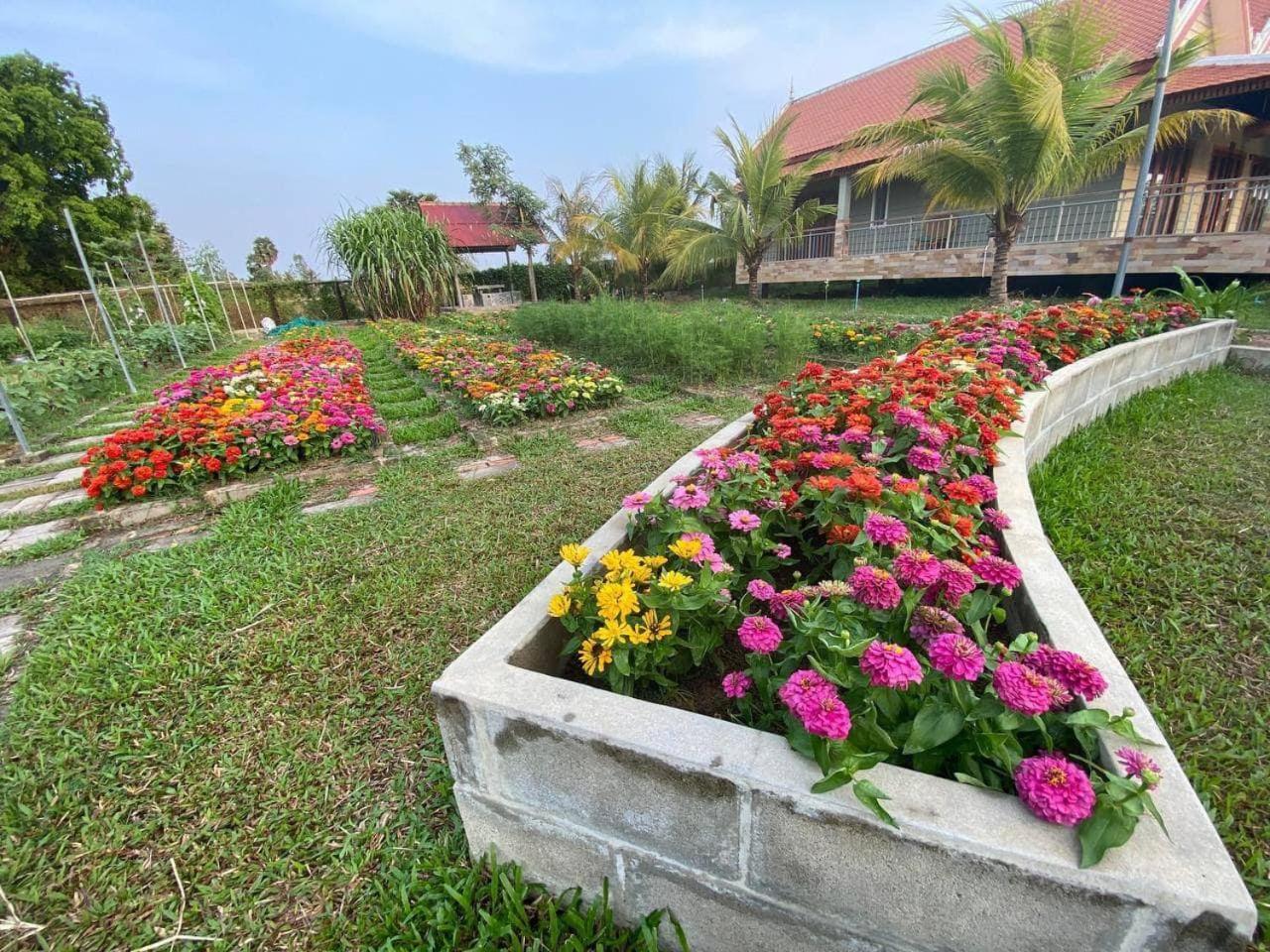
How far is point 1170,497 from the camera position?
8.66ft

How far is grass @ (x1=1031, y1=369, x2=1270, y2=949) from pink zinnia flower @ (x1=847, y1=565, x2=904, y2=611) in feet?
2.81

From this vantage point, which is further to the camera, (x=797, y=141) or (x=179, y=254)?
(x=797, y=141)

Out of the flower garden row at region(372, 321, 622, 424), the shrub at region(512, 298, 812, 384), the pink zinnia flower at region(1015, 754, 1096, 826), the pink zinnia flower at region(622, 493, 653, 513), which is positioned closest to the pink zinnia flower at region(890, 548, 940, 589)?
the pink zinnia flower at region(1015, 754, 1096, 826)

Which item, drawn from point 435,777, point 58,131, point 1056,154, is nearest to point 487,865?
point 435,777

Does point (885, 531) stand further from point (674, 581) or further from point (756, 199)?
point (756, 199)

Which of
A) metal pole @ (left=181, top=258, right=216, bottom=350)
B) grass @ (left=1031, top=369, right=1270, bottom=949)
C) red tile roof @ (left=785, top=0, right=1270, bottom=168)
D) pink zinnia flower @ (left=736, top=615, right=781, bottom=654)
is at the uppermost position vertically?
red tile roof @ (left=785, top=0, right=1270, bottom=168)

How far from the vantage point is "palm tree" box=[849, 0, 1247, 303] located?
688cm

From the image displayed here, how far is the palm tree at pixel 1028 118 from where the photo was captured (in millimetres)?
6883

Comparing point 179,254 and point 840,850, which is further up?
point 179,254

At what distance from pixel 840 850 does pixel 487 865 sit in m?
0.81

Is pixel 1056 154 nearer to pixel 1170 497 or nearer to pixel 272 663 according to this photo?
pixel 1170 497

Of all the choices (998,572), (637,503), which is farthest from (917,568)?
(637,503)

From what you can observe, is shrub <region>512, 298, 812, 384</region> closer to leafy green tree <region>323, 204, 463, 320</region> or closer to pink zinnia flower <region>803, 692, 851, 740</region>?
pink zinnia flower <region>803, 692, 851, 740</region>

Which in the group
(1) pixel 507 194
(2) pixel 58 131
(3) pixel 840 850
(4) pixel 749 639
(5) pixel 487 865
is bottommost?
(5) pixel 487 865
